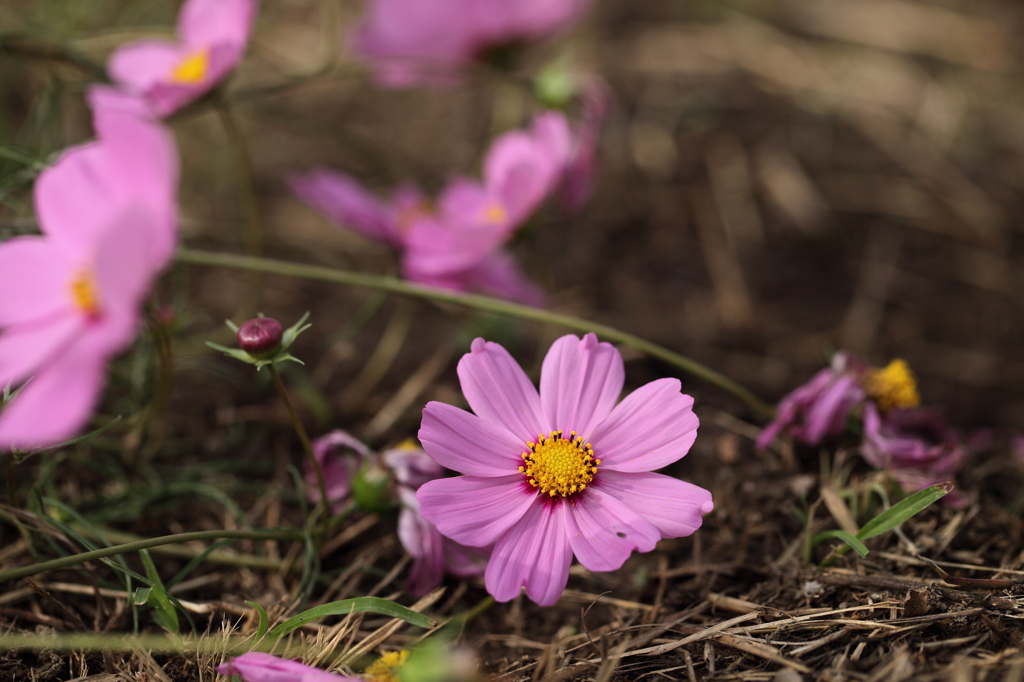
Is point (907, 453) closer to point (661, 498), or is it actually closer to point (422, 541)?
point (661, 498)

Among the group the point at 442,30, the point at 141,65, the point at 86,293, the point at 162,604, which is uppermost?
the point at 442,30

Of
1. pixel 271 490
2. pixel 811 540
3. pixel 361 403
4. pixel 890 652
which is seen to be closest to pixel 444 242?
pixel 361 403

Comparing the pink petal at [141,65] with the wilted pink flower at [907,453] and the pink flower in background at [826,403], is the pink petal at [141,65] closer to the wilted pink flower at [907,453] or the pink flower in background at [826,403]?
the pink flower in background at [826,403]

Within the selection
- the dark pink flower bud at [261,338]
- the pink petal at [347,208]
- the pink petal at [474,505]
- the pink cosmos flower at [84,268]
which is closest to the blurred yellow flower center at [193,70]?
the pink petal at [347,208]

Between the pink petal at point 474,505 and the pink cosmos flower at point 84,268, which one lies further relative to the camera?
the pink petal at point 474,505

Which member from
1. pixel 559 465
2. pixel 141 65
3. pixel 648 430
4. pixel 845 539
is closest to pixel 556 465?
pixel 559 465

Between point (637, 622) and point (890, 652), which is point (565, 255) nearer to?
point (637, 622)
